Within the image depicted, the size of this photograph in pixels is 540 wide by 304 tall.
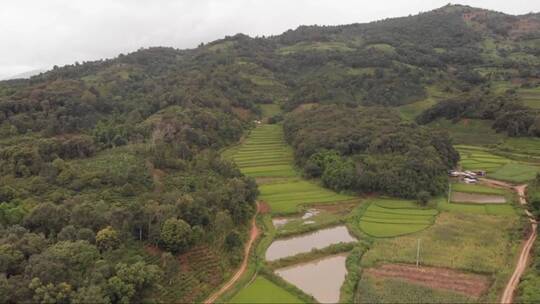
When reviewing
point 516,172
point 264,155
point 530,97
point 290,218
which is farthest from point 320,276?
point 530,97

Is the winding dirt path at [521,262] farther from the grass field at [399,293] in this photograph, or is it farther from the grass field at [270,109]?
the grass field at [270,109]

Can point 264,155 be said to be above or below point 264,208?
above

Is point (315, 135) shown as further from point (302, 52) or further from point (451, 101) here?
point (302, 52)

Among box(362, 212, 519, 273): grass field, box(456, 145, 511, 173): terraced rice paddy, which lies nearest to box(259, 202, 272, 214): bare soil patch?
box(362, 212, 519, 273): grass field

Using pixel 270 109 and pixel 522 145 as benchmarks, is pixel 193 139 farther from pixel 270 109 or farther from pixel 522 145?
pixel 522 145

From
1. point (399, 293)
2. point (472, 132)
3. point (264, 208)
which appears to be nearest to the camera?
point (399, 293)

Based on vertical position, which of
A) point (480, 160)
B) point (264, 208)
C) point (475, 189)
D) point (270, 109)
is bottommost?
point (475, 189)

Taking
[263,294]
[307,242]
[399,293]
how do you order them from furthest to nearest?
[307,242] → [263,294] → [399,293]
